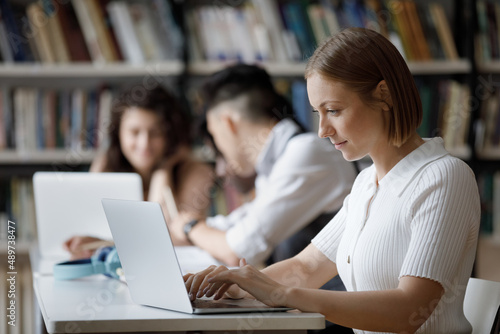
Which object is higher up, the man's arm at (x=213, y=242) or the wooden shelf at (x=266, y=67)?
the wooden shelf at (x=266, y=67)

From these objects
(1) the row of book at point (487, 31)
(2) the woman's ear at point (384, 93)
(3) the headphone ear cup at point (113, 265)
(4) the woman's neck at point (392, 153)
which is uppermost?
(1) the row of book at point (487, 31)

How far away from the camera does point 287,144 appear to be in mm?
1954

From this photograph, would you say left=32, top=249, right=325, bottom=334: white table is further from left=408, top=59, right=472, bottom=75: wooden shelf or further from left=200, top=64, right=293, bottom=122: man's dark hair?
left=408, top=59, right=472, bottom=75: wooden shelf

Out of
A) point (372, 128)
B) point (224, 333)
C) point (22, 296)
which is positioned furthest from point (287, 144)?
point (22, 296)

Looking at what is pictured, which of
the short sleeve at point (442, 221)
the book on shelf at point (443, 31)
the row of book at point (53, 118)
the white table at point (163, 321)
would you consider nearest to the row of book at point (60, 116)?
the row of book at point (53, 118)

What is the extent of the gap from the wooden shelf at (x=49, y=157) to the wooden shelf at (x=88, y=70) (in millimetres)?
313

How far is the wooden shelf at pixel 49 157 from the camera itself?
2.73 meters

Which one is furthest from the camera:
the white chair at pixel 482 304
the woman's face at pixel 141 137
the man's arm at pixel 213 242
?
the woman's face at pixel 141 137

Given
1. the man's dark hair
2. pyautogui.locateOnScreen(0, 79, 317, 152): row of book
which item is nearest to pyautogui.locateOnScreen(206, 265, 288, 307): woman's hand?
the man's dark hair

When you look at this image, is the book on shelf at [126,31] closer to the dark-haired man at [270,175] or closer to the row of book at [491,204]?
the dark-haired man at [270,175]

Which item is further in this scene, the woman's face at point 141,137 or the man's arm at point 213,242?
the woman's face at point 141,137

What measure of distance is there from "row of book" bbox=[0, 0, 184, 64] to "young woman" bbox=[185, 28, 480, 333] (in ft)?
5.71

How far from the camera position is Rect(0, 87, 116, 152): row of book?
9.04 feet

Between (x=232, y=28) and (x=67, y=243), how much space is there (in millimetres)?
1335
